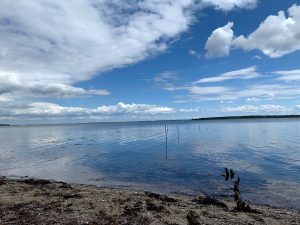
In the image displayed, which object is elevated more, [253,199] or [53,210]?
[53,210]

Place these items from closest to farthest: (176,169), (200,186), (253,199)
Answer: (253,199), (200,186), (176,169)

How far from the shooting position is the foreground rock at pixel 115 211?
1546 centimetres

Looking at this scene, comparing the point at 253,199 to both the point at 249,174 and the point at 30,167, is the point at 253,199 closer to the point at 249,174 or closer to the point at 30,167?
the point at 249,174

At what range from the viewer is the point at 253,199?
24.6 m

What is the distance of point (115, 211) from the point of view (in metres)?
17.3

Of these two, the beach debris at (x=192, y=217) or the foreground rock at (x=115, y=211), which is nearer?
the beach debris at (x=192, y=217)

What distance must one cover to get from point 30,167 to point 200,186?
26.7 metres

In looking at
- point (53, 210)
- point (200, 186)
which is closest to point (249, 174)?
point (200, 186)

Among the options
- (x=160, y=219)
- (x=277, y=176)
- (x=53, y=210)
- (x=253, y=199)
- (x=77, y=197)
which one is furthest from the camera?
(x=277, y=176)

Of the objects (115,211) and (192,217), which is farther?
(115,211)

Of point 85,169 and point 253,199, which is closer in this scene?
point 253,199

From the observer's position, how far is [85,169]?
4103cm

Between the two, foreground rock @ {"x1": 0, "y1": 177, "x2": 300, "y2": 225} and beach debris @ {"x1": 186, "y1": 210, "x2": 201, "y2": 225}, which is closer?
beach debris @ {"x1": 186, "y1": 210, "x2": 201, "y2": 225}

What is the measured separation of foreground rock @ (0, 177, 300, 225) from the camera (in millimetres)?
15461
